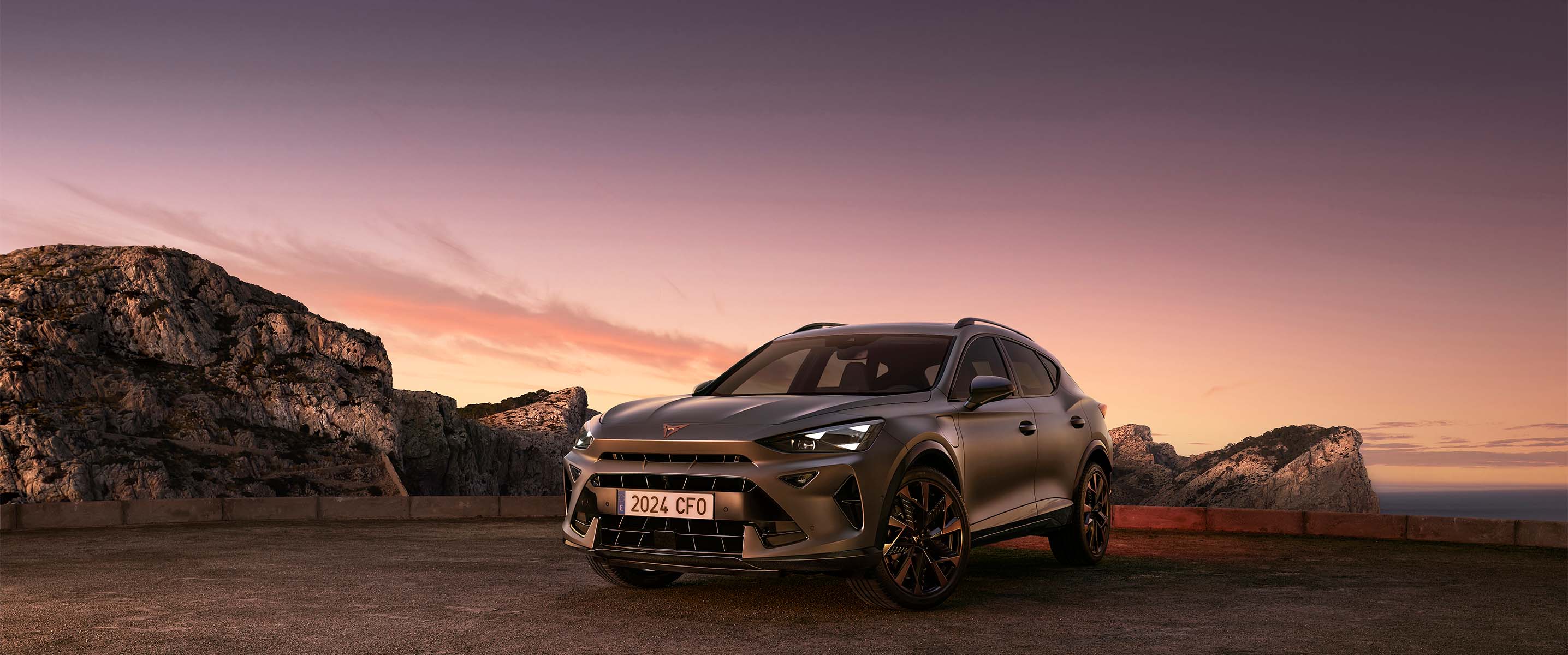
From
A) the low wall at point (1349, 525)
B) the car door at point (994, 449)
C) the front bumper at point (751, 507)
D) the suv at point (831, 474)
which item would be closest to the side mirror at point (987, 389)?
the suv at point (831, 474)

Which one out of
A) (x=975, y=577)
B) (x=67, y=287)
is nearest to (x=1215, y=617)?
(x=975, y=577)

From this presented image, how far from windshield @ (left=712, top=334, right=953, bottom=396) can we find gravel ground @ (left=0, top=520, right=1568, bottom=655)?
1296mm

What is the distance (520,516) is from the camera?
13.9 meters

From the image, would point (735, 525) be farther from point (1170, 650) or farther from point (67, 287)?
point (67, 287)

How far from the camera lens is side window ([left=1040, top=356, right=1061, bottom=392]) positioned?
29.5ft

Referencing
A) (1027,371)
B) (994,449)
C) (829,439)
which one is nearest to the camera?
(829,439)

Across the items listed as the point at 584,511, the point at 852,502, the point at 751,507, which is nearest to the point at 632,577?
the point at 584,511

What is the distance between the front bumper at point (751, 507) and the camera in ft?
19.4

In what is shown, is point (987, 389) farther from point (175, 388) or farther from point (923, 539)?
point (175, 388)

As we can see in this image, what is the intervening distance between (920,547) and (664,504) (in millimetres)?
1456

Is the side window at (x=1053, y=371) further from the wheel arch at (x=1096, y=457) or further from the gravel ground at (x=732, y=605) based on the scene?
the gravel ground at (x=732, y=605)

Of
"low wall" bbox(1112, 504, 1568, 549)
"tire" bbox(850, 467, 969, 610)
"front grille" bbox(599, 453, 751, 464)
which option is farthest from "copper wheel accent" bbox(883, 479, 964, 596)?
"low wall" bbox(1112, 504, 1568, 549)

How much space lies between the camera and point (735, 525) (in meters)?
5.97

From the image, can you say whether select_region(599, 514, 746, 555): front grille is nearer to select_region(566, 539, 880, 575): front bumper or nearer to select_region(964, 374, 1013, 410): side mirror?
select_region(566, 539, 880, 575): front bumper
